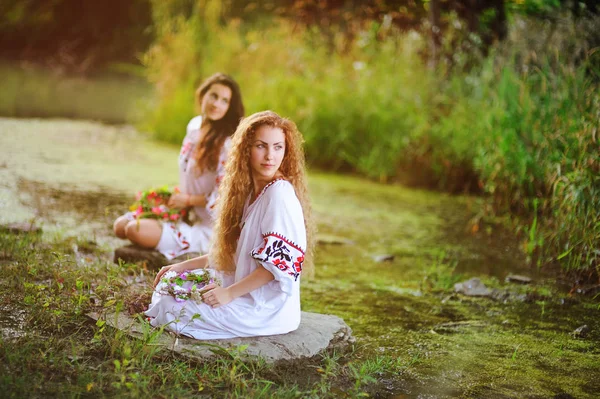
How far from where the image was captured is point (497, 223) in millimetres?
5695

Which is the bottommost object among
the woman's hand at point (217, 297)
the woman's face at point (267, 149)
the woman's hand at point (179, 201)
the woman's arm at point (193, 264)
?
the woman's hand at point (217, 297)

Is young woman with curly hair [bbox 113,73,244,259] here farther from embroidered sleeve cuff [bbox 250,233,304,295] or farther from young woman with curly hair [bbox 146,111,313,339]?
embroidered sleeve cuff [bbox 250,233,304,295]

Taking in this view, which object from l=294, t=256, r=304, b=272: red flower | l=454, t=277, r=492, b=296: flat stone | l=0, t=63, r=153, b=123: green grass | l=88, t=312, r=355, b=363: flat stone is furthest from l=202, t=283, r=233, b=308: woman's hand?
l=0, t=63, r=153, b=123: green grass

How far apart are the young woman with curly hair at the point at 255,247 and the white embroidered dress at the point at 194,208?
1.19 m

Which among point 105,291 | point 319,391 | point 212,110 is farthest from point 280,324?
point 212,110

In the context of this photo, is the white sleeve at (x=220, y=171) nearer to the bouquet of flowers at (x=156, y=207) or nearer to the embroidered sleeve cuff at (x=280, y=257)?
the bouquet of flowers at (x=156, y=207)

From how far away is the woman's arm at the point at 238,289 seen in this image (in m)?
2.71

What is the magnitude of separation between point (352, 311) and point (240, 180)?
3.61ft

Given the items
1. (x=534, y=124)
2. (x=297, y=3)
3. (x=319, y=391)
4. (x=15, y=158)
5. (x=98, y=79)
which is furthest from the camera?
(x=98, y=79)

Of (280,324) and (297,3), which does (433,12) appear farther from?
(280,324)

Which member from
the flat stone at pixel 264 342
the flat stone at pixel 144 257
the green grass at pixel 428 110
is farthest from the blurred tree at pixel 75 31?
the flat stone at pixel 264 342

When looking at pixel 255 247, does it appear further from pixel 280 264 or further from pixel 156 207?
pixel 156 207

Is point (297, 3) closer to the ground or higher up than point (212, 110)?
higher up

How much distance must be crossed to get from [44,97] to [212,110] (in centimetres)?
942
